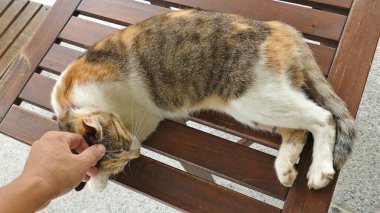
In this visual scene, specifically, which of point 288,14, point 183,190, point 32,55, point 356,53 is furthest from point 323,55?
point 32,55

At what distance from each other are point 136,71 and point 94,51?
15 cm

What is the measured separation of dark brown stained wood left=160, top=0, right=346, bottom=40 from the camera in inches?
43.8

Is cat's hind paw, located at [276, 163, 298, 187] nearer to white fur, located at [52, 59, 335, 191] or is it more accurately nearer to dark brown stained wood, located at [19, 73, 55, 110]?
white fur, located at [52, 59, 335, 191]

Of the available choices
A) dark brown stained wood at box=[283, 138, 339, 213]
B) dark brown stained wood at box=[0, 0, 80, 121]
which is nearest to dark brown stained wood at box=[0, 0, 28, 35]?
dark brown stained wood at box=[0, 0, 80, 121]

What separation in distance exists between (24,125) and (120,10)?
53cm

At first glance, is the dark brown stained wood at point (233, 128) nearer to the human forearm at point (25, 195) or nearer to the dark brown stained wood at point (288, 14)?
the dark brown stained wood at point (288, 14)

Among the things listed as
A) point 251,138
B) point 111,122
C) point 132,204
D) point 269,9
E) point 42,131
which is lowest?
point 132,204

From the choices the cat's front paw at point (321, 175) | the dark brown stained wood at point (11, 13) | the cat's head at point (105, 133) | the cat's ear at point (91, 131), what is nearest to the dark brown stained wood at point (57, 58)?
the cat's head at point (105, 133)

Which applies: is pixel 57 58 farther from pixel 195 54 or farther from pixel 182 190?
pixel 182 190

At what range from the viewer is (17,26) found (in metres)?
1.71

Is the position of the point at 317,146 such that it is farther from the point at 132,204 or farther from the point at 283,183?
the point at 132,204

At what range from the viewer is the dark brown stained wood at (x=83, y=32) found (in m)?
1.31

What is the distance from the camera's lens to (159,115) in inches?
45.8

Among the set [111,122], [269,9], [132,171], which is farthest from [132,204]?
[269,9]
